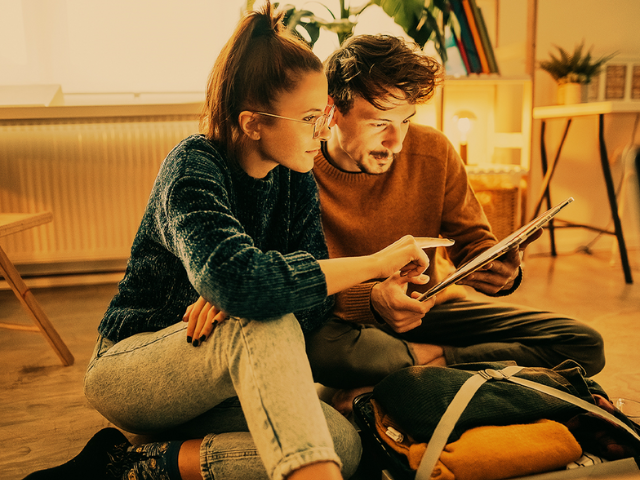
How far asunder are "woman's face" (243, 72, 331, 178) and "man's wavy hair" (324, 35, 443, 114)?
0.89 feet

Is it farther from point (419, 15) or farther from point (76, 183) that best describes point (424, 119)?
point (76, 183)

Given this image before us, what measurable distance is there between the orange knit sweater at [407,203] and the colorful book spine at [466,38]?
1.23 metres

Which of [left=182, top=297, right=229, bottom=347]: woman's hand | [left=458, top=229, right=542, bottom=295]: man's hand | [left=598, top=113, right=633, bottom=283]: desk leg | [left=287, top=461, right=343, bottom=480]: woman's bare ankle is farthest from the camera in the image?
[left=598, top=113, right=633, bottom=283]: desk leg

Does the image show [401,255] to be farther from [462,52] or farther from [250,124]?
[462,52]

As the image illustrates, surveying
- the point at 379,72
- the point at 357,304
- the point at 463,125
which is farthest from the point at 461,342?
the point at 463,125

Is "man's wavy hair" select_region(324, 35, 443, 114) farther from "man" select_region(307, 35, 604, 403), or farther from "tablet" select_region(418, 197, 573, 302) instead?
"tablet" select_region(418, 197, 573, 302)

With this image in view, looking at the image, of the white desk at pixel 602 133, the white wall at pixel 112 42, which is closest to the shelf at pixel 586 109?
the white desk at pixel 602 133

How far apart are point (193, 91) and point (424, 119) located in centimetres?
121

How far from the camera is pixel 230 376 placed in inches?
30.0

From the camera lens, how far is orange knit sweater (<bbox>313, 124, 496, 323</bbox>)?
128 centimetres

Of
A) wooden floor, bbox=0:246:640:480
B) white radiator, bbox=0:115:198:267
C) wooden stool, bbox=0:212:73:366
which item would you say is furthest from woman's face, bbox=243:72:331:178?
white radiator, bbox=0:115:198:267

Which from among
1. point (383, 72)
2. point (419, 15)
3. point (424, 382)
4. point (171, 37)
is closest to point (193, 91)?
point (171, 37)

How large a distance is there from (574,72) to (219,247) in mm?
2520

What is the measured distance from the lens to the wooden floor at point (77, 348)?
3.81ft
